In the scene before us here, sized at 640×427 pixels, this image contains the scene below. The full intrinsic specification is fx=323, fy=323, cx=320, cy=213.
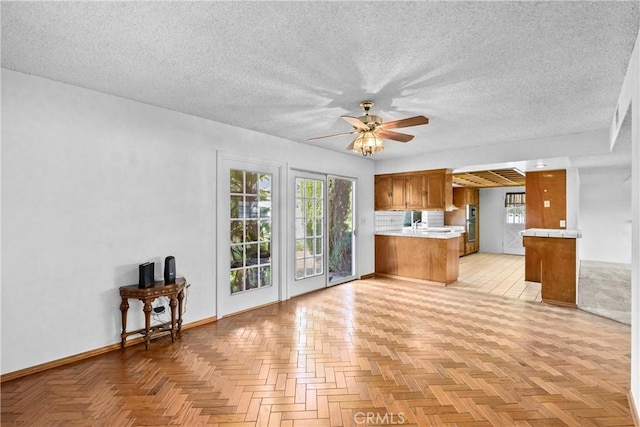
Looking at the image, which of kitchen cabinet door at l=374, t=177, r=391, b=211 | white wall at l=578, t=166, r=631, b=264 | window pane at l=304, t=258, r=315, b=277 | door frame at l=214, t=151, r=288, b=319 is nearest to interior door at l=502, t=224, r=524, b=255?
white wall at l=578, t=166, r=631, b=264

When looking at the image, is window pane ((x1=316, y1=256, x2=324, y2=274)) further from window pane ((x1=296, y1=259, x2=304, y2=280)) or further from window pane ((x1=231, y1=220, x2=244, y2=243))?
window pane ((x1=231, y1=220, x2=244, y2=243))

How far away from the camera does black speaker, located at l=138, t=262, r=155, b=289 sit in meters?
3.09

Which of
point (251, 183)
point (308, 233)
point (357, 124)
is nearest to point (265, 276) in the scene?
point (308, 233)

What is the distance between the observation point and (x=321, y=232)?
18.1ft

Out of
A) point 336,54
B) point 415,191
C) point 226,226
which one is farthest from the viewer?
point 415,191

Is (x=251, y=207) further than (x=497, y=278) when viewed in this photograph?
No

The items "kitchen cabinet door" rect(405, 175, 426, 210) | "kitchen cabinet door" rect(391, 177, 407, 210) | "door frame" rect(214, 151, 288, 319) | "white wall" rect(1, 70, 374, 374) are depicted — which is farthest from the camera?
"kitchen cabinet door" rect(391, 177, 407, 210)

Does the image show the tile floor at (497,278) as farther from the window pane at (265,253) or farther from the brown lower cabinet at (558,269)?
the window pane at (265,253)

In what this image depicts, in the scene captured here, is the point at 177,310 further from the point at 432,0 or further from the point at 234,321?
the point at 432,0

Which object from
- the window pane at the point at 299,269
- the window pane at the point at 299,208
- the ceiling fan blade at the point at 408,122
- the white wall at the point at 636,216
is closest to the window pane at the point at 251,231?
the window pane at the point at 299,208

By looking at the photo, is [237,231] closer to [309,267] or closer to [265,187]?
[265,187]

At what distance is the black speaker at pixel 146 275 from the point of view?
3090 millimetres

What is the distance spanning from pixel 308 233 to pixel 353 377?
9.61ft

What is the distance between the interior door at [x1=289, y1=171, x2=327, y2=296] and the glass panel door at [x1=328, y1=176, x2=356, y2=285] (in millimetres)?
214
